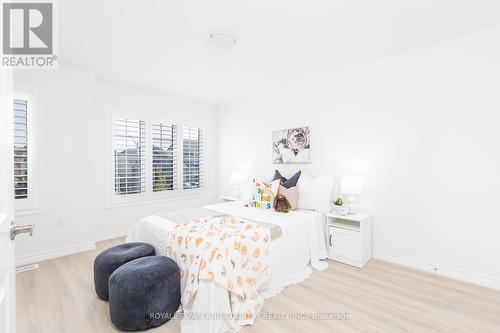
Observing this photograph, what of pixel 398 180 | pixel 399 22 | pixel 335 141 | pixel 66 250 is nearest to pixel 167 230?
pixel 66 250

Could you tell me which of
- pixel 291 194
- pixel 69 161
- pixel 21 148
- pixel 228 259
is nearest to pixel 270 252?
pixel 228 259

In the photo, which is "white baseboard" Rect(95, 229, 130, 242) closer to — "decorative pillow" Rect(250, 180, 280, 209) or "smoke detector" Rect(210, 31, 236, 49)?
"decorative pillow" Rect(250, 180, 280, 209)

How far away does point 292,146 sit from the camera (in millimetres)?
3951

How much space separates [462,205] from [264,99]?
3.26 meters

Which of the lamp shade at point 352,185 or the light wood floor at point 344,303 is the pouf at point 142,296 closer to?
the light wood floor at point 344,303

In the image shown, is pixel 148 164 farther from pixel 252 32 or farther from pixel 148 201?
pixel 252 32

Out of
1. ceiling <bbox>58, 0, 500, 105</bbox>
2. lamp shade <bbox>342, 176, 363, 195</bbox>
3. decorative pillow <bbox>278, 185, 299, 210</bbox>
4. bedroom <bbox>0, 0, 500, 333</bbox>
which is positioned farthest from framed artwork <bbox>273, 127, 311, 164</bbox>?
ceiling <bbox>58, 0, 500, 105</bbox>

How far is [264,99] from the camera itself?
445cm

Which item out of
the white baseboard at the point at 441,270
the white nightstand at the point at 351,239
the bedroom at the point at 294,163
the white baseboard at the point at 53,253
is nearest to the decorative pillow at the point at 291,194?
the bedroom at the point at 294,163

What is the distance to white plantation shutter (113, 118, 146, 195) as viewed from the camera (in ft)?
13.1

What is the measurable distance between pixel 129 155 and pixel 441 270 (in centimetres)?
473

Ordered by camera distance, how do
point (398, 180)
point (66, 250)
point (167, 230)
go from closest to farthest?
point (167, 230) → point (398, 180) → point (66, 250)

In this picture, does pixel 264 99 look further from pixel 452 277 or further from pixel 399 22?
pixel 452 277

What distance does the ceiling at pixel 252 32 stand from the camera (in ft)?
6.76
